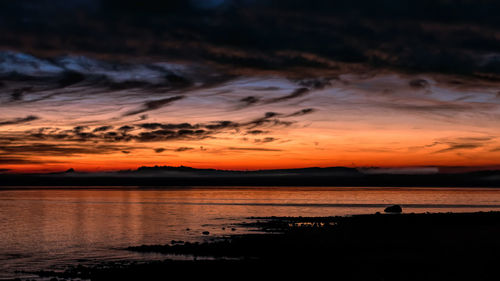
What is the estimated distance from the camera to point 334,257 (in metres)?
32.8

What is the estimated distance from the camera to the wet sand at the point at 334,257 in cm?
2695

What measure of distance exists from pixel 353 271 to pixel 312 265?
308cm

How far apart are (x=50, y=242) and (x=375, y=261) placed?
3281 cm

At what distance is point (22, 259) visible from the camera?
3825cm

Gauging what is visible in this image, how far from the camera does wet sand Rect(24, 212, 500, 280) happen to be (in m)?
27.0

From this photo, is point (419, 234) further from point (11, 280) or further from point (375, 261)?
point (11, 280)

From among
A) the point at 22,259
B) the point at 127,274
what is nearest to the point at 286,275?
the point at 127,274

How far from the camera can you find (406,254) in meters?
33.2

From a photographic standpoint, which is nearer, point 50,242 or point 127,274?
point 127,274

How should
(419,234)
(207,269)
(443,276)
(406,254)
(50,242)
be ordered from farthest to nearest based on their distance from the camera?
(50,242), (419,234), (406,254), (207,269), (443,276)

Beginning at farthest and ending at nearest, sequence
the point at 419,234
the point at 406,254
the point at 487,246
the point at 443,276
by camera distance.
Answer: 1. the point at 419,234
2. the point at 487,246
3. the point at 406,254
4. the point at 443,276

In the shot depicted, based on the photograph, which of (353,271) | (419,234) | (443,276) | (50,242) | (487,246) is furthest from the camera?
(50,242)

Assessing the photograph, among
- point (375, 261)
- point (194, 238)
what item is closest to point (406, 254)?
point (375, 261)

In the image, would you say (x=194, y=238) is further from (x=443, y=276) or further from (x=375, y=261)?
(x=443, y=276)
